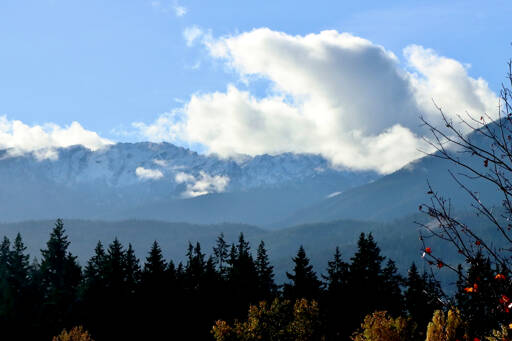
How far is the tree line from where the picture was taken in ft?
192

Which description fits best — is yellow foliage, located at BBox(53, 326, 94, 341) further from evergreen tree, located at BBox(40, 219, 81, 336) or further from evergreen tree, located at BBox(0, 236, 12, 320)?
evergreen tree, located at BBox(40, 219, 81, 336)

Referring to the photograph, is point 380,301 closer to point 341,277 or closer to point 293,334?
point 341,277

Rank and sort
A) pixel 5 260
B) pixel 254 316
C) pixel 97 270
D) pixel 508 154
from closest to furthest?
pixel 508 154 → pixel 254 316 → pixel 97 270 → pixel 5 260

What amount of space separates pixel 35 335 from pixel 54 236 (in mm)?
16634

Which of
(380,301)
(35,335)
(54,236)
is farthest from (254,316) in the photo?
(54,236)

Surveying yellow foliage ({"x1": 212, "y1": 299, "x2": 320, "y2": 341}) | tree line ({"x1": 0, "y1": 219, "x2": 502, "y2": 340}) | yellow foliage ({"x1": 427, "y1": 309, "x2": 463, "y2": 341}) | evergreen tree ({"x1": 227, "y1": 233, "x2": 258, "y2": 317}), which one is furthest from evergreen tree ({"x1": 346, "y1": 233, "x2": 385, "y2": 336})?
yellow foliage ({"x1": 427, "y1": 309, "x2": 463, "y2": 341})

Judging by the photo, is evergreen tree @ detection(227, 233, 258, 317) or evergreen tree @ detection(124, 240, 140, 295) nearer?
evergreen tree @ detection(124, 240, 140, 295)

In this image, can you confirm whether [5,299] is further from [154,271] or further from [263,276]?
[263,276]

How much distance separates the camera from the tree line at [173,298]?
192 feet

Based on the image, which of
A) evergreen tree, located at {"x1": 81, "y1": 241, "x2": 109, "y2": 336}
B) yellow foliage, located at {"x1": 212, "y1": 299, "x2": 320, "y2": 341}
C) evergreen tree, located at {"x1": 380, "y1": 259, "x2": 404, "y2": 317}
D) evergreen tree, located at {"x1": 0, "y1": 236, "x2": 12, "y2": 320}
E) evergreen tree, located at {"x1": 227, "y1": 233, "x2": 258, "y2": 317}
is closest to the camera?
yellow foliage, located at {"x1": 212, "y1": 299, "x2": 320, "y2": 341}

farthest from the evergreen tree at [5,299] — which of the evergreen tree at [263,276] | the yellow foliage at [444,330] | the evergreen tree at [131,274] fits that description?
the yellow foliage at [444,330]

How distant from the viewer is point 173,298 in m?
61.3

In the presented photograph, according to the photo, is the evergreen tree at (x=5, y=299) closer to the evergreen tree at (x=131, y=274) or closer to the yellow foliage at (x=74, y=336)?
the evergreen tree at (x=131, y=274)

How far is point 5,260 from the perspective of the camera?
3063 inches
